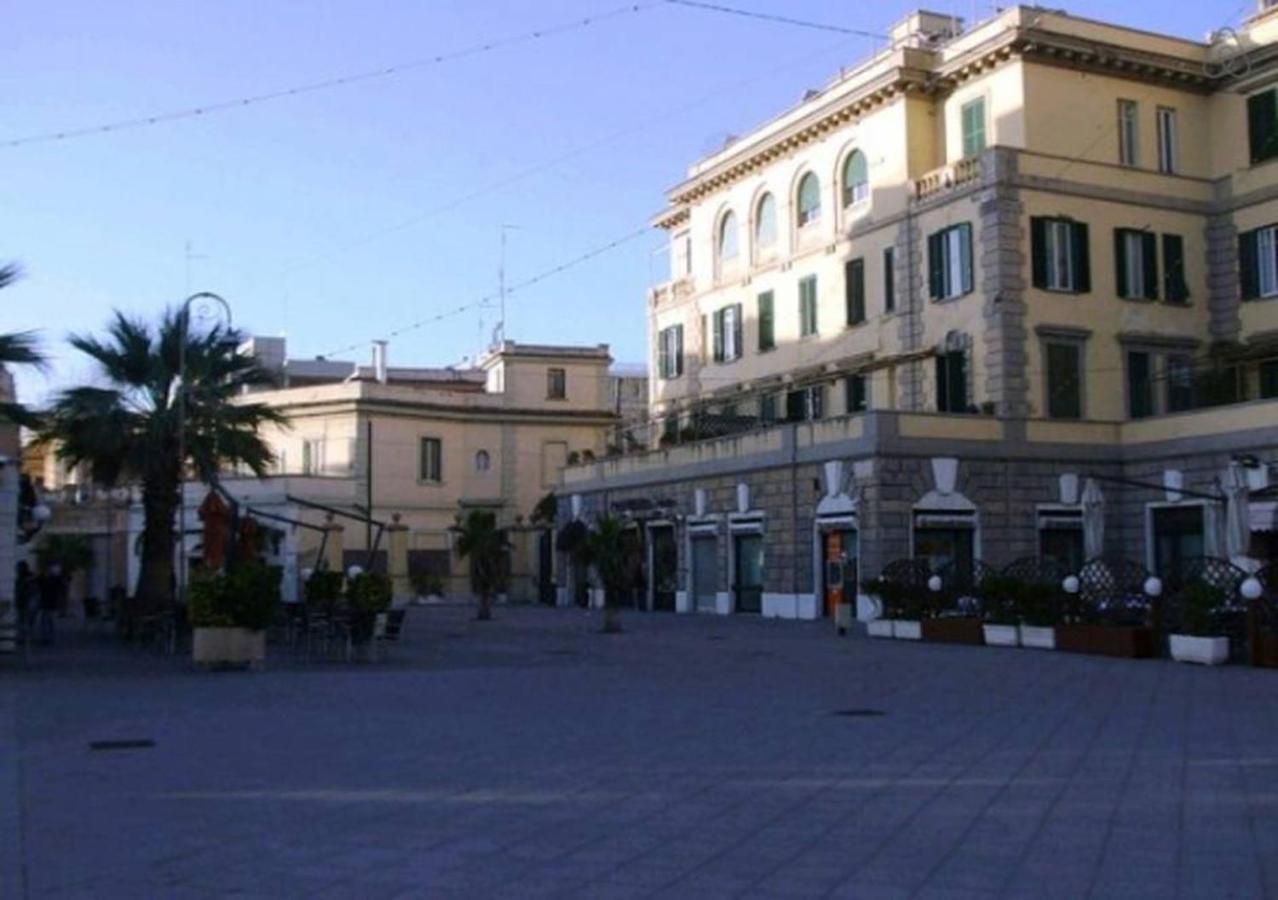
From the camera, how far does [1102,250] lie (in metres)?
37.4

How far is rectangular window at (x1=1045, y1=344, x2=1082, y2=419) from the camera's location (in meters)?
36.6

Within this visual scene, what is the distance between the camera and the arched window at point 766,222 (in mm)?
45875

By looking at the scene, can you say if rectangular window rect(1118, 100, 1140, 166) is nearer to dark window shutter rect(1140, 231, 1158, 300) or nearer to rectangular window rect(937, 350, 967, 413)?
dark window shutter rect(1140, 231, 1158, 300)

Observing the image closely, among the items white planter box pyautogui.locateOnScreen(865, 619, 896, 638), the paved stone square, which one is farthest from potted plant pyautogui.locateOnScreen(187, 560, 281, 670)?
white planter box pyautogui.locateOnScreen(865, 619, 896, 638)

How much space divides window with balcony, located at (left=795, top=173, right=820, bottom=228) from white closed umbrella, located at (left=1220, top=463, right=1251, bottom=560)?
19119 mm

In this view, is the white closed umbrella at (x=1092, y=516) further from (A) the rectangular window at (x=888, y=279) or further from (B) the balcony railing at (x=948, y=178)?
(A) the rectangular window at (x=888, y=279)

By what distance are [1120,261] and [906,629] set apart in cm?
1454

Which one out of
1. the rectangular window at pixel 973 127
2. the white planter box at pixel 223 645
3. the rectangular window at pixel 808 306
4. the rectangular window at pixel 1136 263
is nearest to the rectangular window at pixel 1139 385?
the rectangular window at pixel 1136 263

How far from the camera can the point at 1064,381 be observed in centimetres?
3691

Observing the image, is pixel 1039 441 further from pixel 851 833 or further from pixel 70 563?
pixel 70 563

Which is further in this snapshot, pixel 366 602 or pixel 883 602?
pixel 883 602

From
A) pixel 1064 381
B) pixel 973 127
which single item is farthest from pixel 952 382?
pixel 973 127

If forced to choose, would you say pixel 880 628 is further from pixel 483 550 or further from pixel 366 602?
pixel 483 550

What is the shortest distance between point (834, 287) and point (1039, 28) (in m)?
9.17
